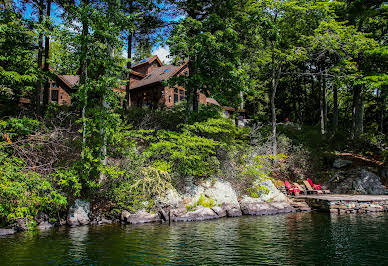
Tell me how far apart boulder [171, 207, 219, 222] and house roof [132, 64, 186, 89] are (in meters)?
20.2

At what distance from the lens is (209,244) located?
31.5ft

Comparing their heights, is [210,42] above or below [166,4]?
below

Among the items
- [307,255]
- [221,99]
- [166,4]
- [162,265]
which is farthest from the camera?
[166,4]

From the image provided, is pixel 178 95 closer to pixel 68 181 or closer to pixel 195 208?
pixel 195 208


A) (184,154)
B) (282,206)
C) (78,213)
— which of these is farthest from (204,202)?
(78,213)

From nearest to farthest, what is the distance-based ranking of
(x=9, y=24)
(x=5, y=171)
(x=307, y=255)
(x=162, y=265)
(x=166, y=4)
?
(x=162, y=265) → (x=307, y=255) → (x=5, y=171) → (x=9, y=24) → (x=166, y=4)

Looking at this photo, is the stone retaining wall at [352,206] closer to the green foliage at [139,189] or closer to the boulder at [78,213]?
the green foliage at [139,189]

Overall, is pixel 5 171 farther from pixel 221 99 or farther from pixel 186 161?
pixel 221 99

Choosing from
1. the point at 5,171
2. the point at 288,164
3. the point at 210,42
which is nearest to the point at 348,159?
the point at 288,164

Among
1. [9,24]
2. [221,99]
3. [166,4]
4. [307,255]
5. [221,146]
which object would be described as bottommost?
[307,255]

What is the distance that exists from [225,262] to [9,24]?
15207 millimetres

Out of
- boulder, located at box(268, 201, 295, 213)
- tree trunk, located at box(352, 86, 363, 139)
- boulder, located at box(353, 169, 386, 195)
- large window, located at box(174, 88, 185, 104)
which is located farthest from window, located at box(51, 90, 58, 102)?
boulder, located at box(353, 169, 386, 195)

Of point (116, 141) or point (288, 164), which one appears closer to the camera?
point (116, 141)

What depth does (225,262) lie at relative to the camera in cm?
771
